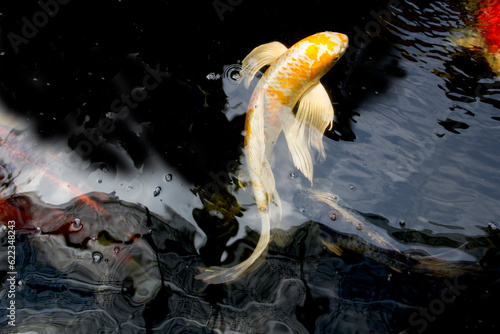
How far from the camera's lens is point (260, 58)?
2322 mm

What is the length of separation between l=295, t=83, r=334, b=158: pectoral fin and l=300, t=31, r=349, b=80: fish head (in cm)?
12

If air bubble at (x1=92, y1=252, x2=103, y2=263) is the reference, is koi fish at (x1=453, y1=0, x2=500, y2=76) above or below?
below

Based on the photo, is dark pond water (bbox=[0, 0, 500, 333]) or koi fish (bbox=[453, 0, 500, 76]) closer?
dark pond water (bbox=[0, 0, 500, 333])

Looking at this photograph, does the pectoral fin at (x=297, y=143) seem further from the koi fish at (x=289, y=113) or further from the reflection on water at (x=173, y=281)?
the reflection on water at (x=173, y=281)

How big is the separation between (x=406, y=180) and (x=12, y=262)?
2373mm

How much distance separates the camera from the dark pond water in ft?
5.09

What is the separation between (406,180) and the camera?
1.93 metres

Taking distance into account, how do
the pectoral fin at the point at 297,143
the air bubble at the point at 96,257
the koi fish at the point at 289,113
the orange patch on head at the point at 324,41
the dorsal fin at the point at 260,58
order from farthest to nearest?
the dorsal fin at the point at 260,58
the orange patch on head at the point at 324,41
the pectoral fin at the point at 297,143
the koi fish at the point at 289,113
the air bubble at the point at 96,257

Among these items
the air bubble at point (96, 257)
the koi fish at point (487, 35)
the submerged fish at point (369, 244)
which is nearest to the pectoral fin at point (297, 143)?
the submerged fish at point (369, 244)

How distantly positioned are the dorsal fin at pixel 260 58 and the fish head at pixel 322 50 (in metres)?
0.28

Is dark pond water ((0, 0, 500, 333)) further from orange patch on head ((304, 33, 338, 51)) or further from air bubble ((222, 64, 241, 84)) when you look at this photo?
orange patch on head ((304, 33, 338, 51))

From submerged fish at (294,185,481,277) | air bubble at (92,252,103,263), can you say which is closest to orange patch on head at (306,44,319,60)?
submerged fish at (294,185,481,277)

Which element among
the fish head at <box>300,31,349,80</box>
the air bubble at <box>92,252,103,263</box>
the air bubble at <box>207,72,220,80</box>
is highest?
the air bubble at <box>207,72,220,80</box>

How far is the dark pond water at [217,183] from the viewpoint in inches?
61.1
